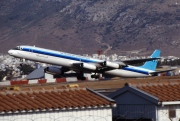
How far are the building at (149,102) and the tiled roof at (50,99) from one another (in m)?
1.91

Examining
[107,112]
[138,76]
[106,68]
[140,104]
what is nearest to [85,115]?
[107,112]

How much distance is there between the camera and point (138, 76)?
91.0m

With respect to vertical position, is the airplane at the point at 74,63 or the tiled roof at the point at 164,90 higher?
the airplane at the point at 74,63

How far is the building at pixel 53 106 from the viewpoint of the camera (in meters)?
28.9

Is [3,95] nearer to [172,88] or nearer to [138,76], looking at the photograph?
[172,88]

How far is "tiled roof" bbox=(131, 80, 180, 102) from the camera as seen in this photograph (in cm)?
3183

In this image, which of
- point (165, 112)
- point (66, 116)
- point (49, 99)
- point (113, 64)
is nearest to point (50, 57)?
point (113, 64)

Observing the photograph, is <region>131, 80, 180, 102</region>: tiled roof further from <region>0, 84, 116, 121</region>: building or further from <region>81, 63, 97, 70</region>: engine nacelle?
<region>81, 63, 97, 70</region>: engine nacelle

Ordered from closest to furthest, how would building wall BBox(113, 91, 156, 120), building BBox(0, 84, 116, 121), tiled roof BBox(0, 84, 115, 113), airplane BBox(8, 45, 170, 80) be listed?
building BBox(0, 84, 116, 121), tiled roof BBox(0, 84, 115, 113), building wall BBox(113, 91, 156, 120), airplane BBox(8, 45, 170, 80)

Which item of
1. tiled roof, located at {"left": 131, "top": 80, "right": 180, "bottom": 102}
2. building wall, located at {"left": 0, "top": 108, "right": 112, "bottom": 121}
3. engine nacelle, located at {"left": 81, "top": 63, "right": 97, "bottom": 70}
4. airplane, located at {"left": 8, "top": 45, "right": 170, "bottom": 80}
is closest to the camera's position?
building wall, located at {"left": 0, "top": 108, "right": 112, "bottom": 121}

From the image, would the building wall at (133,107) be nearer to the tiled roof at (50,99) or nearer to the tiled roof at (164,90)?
the tiled roof at (164,90)

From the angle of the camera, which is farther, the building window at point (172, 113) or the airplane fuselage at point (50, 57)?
the airplane fuselage at point (50, 57)

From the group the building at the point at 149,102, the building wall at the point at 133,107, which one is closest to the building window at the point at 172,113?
the building at the point at 149,102

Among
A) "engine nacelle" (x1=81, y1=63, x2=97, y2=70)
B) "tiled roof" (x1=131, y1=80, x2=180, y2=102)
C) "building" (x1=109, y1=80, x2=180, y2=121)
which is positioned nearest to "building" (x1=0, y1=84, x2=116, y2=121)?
"building" (x1=109, y1=80, x2=180, y2=121)
